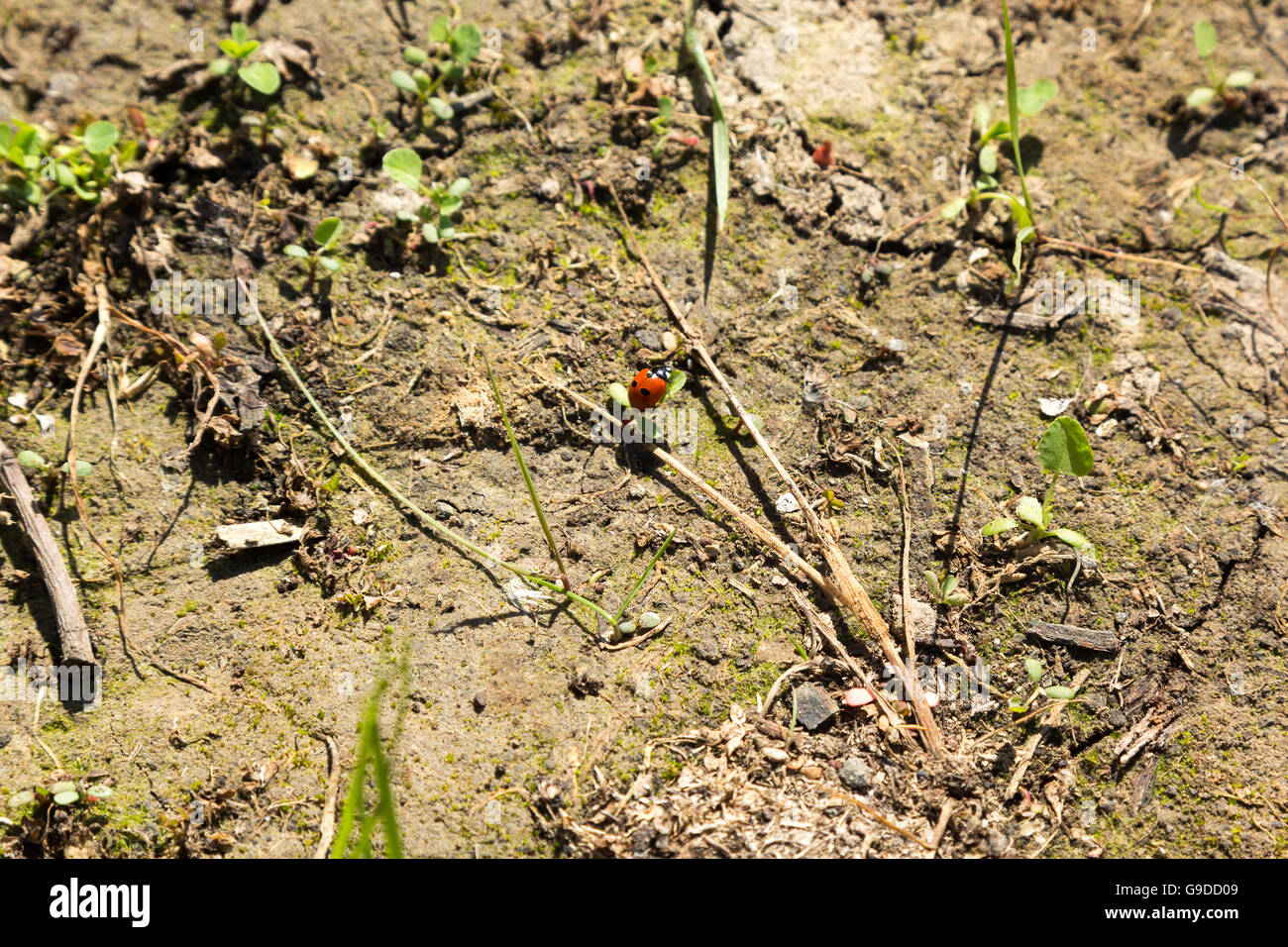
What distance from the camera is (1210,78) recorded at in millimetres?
3340

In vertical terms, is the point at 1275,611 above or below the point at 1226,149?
below

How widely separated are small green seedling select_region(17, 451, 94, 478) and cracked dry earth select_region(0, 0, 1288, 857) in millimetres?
38

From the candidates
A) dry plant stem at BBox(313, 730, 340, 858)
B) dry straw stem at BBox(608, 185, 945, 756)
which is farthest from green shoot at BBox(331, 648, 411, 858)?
dry straw stem at BBox(608, 185, 945, 756)

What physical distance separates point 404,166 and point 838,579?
2.20 m

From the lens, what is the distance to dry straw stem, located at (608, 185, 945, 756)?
7.75ft

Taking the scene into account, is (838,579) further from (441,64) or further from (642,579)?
(441,64)

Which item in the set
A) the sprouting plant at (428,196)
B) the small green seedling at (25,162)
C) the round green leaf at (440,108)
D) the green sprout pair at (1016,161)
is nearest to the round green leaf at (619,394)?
the sprouting plant at (428,196)

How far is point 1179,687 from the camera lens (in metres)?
2.45

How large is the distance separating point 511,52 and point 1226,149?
3.08 meters

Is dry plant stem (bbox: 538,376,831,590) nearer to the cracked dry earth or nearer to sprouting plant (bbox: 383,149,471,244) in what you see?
the cracked dry earth

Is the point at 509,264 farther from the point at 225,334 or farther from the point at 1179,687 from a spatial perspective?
the point at 1179,687

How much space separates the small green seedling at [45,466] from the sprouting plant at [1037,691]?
3196 millimetres
